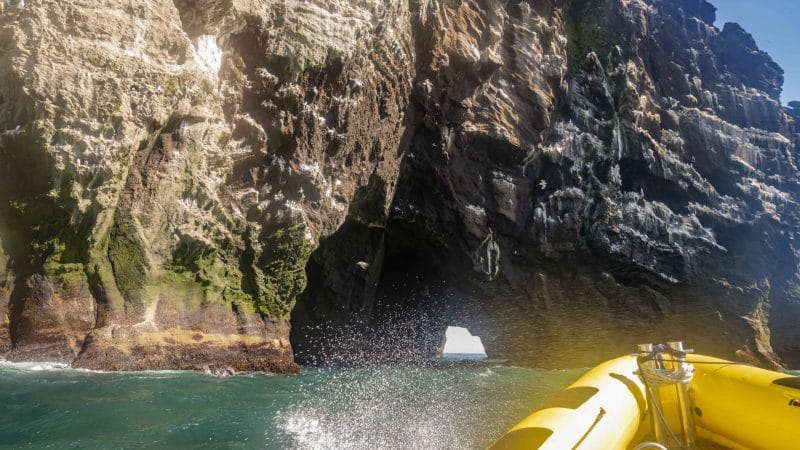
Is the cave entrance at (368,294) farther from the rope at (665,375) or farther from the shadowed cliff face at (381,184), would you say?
the rope at (665,375)

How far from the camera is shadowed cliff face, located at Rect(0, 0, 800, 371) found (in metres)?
10.4

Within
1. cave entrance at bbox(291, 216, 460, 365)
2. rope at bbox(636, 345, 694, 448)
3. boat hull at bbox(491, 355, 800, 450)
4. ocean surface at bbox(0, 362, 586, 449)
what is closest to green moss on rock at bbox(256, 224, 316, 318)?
cave entrance at bbox(291, 216, 460, 365)

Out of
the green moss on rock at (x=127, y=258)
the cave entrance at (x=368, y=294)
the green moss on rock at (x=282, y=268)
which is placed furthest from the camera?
the cave entrance at (x=368, y=294)

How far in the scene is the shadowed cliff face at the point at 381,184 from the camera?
1042 cm

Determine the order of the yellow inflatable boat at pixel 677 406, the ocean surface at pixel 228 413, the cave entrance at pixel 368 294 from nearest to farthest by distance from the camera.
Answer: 1. the yellow inflatable boat at pixel 677 406
2. the ocean surface at pixel 228 413
3. the cave entrance at pixel 368 294

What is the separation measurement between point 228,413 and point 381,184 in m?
11.7

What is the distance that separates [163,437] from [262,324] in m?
9.31

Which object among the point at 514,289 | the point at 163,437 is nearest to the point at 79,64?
the point at 163,437

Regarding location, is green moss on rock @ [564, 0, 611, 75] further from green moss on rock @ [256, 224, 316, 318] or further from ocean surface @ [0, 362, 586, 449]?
ocean surface @ [0, 362, 586, 449]

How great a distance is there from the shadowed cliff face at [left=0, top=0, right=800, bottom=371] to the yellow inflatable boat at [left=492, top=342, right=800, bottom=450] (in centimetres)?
1068

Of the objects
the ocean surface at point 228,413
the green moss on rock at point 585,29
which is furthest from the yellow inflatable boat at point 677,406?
the green moss on rock at point 585,29

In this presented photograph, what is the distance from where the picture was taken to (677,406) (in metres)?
3.83

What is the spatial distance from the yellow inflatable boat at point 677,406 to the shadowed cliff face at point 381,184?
10678mm

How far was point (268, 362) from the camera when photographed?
14070mm
